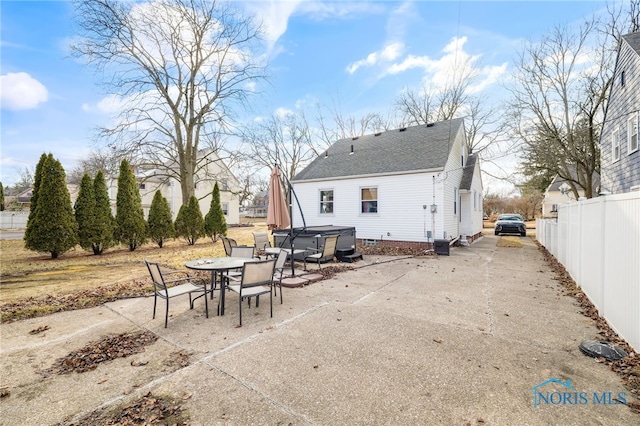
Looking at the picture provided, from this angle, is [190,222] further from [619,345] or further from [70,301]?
[619,345]

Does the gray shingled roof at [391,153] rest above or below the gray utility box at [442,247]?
above

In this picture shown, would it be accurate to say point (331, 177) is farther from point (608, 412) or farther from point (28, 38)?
point (608, 412)

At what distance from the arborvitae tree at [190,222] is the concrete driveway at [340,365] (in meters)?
10.8

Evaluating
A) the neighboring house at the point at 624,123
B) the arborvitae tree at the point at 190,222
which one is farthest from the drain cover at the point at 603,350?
the arborvitae tree at the point at 190,222

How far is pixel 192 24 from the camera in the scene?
17.1 m

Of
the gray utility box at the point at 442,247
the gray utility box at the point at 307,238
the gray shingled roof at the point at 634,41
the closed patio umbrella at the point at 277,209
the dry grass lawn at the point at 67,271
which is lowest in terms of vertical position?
the dry grass lawn at the point at 67,271

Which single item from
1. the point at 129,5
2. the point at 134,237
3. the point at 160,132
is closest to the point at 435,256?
the point at 134,237

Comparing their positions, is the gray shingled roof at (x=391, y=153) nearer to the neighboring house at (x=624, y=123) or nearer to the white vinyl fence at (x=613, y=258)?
the neighboring house at (x=624, y=123)

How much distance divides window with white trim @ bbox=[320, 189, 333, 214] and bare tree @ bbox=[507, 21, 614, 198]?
1421cm

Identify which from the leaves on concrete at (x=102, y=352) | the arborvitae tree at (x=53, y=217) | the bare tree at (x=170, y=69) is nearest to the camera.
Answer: the leaves on concrete at (x=102, y=352)

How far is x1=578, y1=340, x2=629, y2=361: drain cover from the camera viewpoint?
3267mm

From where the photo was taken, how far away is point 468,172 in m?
16.6

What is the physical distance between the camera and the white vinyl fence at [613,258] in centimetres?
331

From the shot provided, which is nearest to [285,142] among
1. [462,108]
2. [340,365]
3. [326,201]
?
[326,201]
